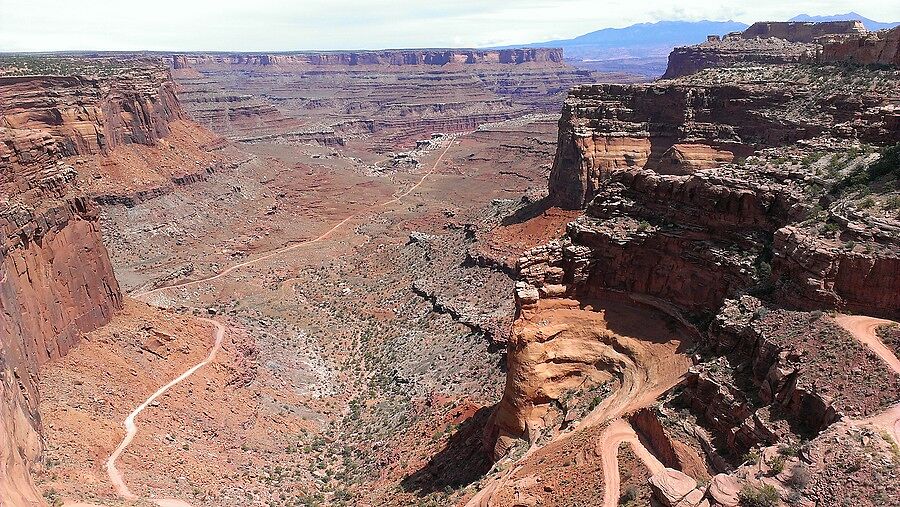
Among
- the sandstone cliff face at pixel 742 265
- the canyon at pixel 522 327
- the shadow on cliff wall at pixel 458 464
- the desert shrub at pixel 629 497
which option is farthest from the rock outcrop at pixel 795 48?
the desert shrub at pixel 629 497

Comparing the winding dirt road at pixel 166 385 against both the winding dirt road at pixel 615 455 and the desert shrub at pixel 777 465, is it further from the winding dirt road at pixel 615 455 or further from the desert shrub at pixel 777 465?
the desert shrub at pixel 777 465

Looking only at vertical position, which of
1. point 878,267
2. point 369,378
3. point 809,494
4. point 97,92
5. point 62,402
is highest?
point 97,92

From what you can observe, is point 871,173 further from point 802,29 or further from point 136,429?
point 802,29

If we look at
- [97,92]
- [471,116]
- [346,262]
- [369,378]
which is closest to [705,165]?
[369,378]

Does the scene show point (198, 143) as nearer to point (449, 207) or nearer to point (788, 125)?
point (449, 207)

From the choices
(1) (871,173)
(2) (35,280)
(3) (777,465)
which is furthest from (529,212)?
(3) (777,465)

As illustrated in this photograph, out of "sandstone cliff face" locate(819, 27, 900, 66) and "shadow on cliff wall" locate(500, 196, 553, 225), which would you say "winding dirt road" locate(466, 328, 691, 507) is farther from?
"sandstone cliff face" locate(819, 27, 900, 66)
